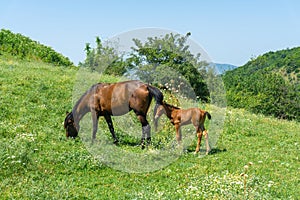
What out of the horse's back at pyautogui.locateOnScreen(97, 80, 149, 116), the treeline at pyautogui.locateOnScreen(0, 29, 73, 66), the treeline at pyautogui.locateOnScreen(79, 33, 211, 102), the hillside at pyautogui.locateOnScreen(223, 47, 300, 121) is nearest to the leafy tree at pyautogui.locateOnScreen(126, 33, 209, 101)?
the treeline at pyautogui.locateOnScreen(79, 33, 211, 102)

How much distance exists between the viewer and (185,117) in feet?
41.2

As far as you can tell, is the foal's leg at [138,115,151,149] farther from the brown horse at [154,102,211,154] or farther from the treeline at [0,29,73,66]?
the treeline at [0,29,73,66]

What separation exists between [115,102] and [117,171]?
10.4 feet

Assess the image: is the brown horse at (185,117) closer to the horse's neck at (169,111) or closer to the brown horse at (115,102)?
the horse's neck at (169,111)

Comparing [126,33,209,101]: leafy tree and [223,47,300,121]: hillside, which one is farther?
[223,47,300,121]: hillside

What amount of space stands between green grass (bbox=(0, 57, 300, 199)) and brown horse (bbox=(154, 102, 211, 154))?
72cm

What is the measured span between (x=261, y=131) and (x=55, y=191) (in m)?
11.4

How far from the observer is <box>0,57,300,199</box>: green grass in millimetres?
8445

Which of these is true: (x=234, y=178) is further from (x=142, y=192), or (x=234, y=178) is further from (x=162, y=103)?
(x=162, y=103)

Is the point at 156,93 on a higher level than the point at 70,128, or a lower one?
higher

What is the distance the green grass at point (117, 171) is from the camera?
8.45 meters

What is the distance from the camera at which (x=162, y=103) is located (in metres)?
12.6

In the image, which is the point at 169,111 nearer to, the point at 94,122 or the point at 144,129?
the point at 144,129

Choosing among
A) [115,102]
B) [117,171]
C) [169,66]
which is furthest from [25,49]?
[117,171]
